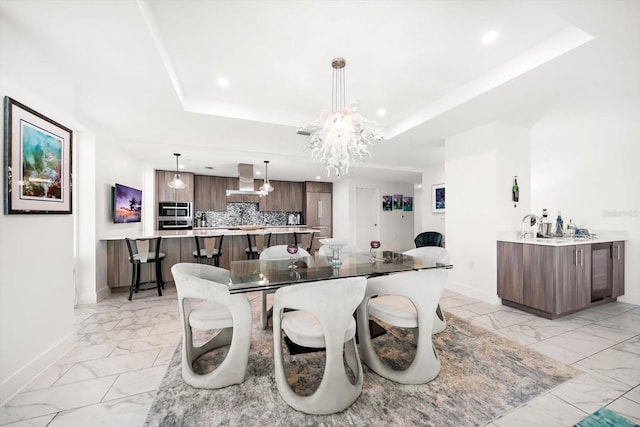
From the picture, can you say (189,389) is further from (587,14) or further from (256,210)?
(256,210)

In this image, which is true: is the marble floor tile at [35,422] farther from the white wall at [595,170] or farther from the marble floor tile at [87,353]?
the white wall at [595,170]

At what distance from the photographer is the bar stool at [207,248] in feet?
13.9

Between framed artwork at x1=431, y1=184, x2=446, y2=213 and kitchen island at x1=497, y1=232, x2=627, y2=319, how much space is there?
8.75 ft

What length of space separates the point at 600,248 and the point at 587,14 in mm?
2969

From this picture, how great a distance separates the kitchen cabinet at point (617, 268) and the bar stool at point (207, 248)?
18.3 feet

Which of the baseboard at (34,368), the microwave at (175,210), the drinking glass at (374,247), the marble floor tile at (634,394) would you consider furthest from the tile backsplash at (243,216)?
the marble floor tile at (634,394)

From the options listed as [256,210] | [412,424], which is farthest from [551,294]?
[256,210]

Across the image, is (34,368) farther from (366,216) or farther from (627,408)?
(366,216)

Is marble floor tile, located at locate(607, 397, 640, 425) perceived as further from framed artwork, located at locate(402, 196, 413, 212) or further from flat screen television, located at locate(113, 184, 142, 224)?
framed artwork, located at locate(402, 196, 413, 212)

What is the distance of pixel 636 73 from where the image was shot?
2.22 m

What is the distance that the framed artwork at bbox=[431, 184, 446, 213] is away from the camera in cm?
606

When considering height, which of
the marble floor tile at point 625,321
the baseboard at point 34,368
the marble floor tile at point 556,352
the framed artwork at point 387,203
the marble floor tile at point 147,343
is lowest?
the marble floor tile at point 147,343

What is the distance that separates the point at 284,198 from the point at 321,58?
233 inches

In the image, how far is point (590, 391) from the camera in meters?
1.69
